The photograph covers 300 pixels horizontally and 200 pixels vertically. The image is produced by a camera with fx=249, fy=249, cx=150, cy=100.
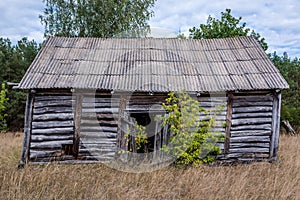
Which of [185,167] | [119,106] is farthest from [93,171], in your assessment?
[185,167]

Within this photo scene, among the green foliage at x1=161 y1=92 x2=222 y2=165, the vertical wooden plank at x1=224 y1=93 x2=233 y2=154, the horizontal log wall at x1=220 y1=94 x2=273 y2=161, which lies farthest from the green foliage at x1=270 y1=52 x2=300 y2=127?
the green foliage at x1=161 y1=92 x2=222 y2=165

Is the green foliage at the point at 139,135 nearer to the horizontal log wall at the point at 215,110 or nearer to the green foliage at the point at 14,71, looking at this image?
the horizontal log wall at the point at 215,110

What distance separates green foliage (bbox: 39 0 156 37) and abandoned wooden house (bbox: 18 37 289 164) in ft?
26.8

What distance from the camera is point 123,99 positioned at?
22.7 feet

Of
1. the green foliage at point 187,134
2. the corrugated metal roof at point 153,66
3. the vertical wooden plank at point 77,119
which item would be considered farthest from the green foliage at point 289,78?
the vertical wooden plank at point 77,119

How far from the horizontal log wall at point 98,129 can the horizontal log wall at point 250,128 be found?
3.25 m

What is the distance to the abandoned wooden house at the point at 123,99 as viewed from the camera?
6.79 metres

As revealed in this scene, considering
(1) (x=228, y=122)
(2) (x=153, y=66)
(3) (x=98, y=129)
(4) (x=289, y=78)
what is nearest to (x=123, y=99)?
(3) (x=98, y=129)

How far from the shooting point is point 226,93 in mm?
7098

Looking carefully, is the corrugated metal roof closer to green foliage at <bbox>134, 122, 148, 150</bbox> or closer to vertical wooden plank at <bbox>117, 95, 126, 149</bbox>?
vertical wooden plank at <bbox>117, 95, 126, 149</bbox>

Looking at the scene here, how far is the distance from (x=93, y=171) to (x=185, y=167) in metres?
2.35

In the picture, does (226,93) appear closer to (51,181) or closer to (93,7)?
(51,181)

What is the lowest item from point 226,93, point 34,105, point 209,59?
point 34,105

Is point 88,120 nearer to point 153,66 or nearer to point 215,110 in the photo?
point 153,66
